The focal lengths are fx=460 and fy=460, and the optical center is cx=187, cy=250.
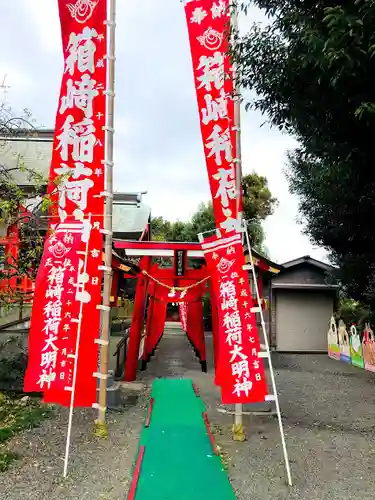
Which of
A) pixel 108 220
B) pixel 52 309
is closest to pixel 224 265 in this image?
pixel 108 220

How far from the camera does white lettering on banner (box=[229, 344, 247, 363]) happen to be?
20.7ft

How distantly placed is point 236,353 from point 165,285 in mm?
5964

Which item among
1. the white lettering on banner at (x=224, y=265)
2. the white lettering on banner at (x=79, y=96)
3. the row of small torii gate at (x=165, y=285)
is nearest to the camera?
the white lettering on banner at (x=224, y=265)

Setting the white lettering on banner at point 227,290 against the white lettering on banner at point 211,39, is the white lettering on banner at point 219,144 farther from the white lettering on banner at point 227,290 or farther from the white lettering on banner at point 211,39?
the white lettering on banner at point 227,290

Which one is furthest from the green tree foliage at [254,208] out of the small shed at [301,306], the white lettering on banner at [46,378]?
the white lettering on banner at [46,378]

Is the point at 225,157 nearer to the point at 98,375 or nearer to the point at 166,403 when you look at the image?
the point at 98,375

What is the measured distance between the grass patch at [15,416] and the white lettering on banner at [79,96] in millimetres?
4764

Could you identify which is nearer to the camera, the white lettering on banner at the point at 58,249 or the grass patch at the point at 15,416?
the grass patch at the point at 15,416

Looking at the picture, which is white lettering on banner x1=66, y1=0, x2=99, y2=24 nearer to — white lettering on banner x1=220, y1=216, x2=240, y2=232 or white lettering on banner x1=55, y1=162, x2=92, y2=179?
white lettering on banner x1=55, y1=162, x2=92, y2=179

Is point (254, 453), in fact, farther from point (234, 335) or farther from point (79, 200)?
point (79, 200)

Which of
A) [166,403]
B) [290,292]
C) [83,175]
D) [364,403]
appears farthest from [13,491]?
[290,292]

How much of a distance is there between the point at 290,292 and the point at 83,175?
522 inches

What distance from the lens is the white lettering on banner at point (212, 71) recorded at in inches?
270

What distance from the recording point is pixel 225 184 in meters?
6.86
